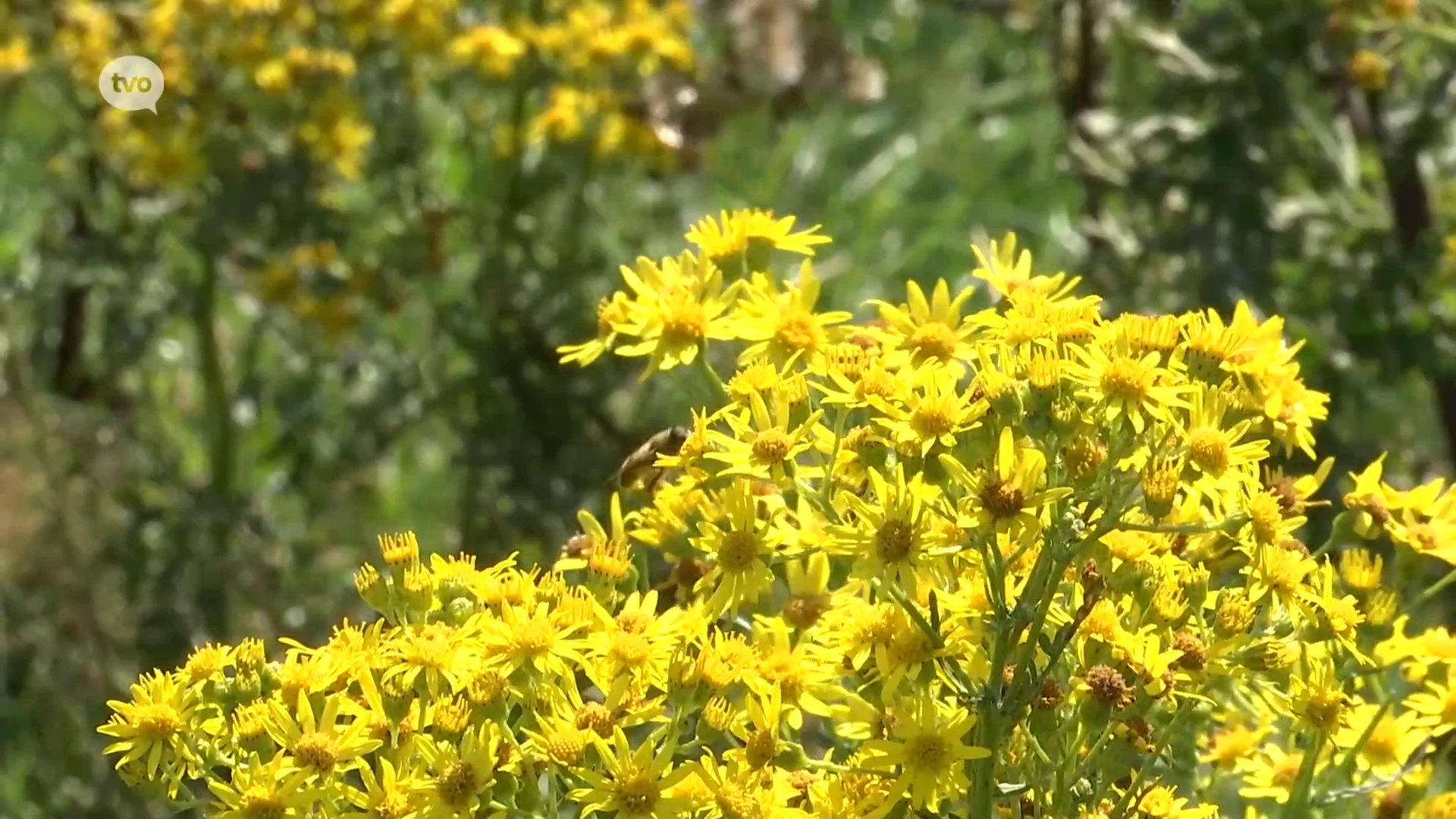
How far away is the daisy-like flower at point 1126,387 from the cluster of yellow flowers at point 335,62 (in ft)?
5.22

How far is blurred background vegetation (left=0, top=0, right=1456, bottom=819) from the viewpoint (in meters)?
2.35

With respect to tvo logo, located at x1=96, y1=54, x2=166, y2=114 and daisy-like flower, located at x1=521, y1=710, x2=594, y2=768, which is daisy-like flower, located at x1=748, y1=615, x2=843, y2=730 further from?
tvo logo, located at x1=96, y1=54, x2=166, y2=114

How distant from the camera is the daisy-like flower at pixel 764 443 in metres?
1.00

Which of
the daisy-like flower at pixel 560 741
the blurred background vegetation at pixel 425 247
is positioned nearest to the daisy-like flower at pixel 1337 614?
the daisy-like flower at pixel 560 741

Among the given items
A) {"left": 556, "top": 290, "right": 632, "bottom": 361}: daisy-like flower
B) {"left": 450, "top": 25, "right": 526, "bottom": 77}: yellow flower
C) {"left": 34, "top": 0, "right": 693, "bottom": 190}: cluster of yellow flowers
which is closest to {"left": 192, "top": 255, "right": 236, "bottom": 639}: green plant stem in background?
{"left": 34, "top": 0, "right": 693, "bottom": 190}: cluster of yellow flowers

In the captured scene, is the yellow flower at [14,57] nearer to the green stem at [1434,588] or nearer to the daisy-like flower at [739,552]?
the daisy-like flower at [739,552]

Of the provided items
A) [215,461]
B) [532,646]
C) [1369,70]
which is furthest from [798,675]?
[215,461]

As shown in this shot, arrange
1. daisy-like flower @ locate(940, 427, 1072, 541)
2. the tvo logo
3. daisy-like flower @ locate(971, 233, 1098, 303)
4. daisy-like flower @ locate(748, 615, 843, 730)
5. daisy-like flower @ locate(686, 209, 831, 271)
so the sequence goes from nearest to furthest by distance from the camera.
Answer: daisy-like flower @ locate(940, 427, 1072, 541) → daisy-like flower @ locate(748, 615, 843, 730) → daisy-like flower @ locate(971, 233, 1098, 303) → daisy-like flower @ locate(686, 209, 831, 271) → the tvo logo

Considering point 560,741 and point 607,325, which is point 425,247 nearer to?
point 607,325

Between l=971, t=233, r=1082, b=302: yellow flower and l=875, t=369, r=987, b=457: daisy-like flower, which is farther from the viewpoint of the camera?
l=971, t=233, r=1082, b=302: yellow flower

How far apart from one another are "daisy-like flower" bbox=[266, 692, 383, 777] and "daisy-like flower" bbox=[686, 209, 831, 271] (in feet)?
1.49

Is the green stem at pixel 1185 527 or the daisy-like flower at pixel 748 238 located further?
the daisy-like flower at pixel 748 238

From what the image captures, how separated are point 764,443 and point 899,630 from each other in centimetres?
14

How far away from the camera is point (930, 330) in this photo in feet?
3.73
